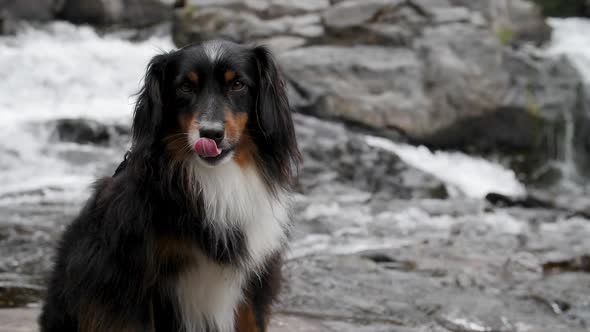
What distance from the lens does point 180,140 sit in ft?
10.0

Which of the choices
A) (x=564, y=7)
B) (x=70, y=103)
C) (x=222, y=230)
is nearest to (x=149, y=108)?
(x=222, y=230)

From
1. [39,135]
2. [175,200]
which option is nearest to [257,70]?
[175,200]

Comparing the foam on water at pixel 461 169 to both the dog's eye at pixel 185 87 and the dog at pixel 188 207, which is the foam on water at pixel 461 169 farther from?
the dog's eye at pixel 185 87

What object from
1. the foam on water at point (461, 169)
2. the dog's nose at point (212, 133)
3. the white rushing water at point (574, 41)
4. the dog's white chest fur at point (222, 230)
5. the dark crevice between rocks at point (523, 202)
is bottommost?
the foam on water at point (461, 169)

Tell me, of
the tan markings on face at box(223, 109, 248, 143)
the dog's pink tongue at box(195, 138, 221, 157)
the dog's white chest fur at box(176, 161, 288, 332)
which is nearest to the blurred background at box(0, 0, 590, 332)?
the dog's white chest fur at box(176, 161, 288, 332)

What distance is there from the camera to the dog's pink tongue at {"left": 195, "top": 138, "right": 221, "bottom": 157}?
2908mm

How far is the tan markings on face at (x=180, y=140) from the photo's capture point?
3023 millimetres

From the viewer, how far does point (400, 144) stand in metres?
11.0

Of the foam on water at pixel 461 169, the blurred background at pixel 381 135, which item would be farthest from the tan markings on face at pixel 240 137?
the foam on water at pixel 461 169

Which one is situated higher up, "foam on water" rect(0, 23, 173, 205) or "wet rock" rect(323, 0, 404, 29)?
"wet rock" rect(323, 0, 404, 29)

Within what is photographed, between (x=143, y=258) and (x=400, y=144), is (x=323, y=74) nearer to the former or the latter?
(x=400, y=144)

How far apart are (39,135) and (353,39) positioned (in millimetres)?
5171

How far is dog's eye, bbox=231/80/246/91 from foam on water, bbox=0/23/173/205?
15.3ft

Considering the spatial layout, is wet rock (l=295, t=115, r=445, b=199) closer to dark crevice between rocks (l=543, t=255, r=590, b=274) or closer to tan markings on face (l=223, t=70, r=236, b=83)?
dark crevice between rocks (l=543, t=255, r=590, b=274)
